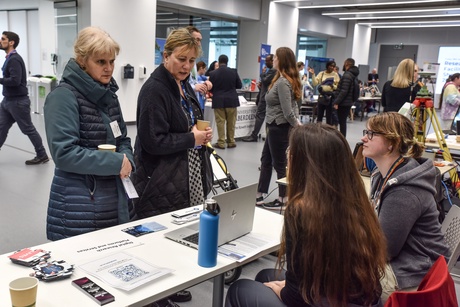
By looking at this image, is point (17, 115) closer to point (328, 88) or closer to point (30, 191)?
point (30, 191)

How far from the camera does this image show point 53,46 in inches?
357

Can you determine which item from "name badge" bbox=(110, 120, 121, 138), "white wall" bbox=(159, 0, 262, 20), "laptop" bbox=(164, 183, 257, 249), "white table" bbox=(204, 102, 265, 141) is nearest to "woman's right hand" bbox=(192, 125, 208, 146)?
"name badge" bbox=(110, 120, 121, 138)

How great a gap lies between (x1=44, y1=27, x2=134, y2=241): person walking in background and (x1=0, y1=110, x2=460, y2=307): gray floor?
0.84 metres

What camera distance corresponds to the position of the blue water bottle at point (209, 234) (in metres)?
1.38

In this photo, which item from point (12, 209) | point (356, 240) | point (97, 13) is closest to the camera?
point (356, 240)

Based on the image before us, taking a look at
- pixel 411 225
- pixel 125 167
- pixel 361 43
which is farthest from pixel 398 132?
pixel 361 43

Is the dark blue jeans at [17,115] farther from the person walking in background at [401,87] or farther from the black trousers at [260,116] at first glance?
the person walking in background at [401,87]

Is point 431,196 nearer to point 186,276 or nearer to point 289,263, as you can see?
point 289,263

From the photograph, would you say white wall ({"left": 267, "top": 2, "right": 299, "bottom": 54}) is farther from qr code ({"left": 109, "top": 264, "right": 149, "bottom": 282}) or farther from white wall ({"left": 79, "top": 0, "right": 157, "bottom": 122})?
qr code ({"left": 109, "top": 264, "right": 149, "bottom": 282})

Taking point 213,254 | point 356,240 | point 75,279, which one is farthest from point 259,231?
point 75,279

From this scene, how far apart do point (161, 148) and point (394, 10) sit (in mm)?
11138

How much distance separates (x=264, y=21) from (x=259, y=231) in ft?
33.2

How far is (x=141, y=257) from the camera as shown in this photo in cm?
150

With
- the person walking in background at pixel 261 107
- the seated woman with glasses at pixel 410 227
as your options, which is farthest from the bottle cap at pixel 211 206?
the person walking in background at pixel 261 107
